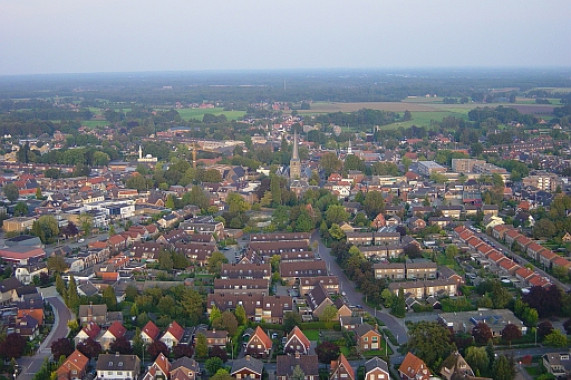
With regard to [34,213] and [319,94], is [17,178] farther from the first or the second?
[319,94]

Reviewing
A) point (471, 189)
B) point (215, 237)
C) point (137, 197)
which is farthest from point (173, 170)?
point (471, 189)

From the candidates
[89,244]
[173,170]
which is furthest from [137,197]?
[89,244]

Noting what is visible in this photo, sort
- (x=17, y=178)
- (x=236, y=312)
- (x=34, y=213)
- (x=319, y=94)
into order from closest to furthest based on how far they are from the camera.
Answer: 1. (x=236, y=312)
2. (x=34, y=213)
3. (x=17, y=178)
4. (x=319, y=94)

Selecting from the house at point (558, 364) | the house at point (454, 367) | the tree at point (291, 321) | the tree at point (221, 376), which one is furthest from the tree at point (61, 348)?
the house at point (558, 364)

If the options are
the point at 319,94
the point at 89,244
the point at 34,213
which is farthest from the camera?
the point at 319,94

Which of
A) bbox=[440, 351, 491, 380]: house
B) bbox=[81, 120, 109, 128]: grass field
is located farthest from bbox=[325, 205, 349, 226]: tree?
bbox=[81, 120, 109, 128]: grass field

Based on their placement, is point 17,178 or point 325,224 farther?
point 17,178
